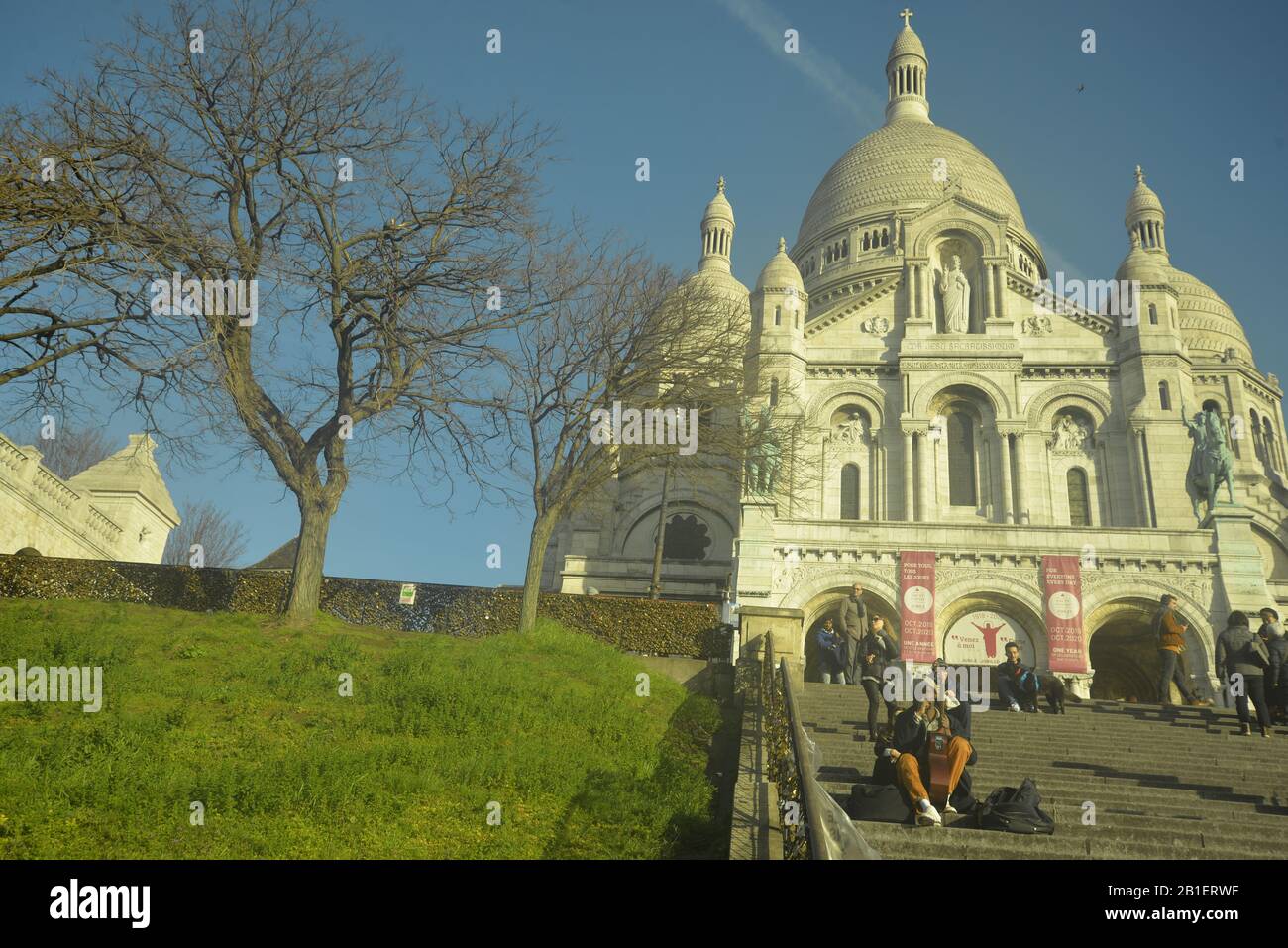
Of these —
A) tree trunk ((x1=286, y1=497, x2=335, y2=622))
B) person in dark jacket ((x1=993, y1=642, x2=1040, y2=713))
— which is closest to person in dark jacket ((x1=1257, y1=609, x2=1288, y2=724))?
person in dark jacket ((x1=993, y1=642, x2=1040, y2=713))

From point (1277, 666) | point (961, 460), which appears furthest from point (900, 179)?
point (1277, 666)

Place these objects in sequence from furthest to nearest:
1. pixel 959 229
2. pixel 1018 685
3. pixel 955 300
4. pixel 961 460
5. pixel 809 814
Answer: pixel 959 229
pixel 955 300
pixel 961 460
pixel 1018 685
pixel 809 814

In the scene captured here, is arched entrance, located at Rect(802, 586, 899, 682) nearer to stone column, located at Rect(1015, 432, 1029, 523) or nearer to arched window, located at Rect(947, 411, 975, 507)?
stone column, located at Rect(1015, 432, 1029, 523)

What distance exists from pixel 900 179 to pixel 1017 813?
48.5 meters

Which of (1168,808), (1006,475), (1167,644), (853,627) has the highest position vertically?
(1006,475)

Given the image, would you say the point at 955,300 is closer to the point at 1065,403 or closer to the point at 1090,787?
the point at 1065,403

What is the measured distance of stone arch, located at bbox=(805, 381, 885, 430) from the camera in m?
33.1

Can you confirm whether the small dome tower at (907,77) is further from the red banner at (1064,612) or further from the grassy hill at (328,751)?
the grassy hill at (328,751)

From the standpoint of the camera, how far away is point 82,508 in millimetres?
28234

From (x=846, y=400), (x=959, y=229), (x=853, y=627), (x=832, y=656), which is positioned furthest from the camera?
(x=959, y=229)

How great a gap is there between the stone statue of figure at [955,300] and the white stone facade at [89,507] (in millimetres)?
24792

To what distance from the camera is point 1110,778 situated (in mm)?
11898
